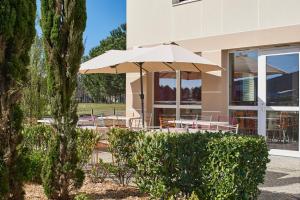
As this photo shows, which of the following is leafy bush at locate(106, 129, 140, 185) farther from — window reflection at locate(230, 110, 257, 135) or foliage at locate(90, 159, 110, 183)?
window reflection at locate(230, 110, 257, 135)

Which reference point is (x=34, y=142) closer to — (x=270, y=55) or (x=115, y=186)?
(x=115, y=186)

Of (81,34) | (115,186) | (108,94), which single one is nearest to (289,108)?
(115,186)

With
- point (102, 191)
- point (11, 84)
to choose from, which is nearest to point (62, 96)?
point (11, 84)

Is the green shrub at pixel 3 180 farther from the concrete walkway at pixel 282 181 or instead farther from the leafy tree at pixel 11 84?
the concrete walkway at pixel 282 181

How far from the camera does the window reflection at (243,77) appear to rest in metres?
12.1

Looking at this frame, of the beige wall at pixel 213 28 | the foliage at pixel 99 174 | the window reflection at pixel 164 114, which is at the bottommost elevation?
the foliage at pixel 99 174

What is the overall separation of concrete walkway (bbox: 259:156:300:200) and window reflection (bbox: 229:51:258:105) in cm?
212

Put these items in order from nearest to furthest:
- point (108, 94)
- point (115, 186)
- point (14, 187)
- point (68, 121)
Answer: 1. point (14, 187)
2. point (68, 121)
3. point (115, 186)
4. point (108, 94)

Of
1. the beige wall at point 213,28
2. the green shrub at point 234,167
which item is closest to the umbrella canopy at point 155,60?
the beige wall at point 213,28

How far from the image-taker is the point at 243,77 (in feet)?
40.6

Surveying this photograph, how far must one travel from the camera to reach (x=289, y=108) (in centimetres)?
1116

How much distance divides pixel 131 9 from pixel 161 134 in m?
10.4

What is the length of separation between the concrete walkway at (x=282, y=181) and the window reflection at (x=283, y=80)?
1.59m

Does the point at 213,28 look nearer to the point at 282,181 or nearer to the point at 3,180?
the point at 282,181
